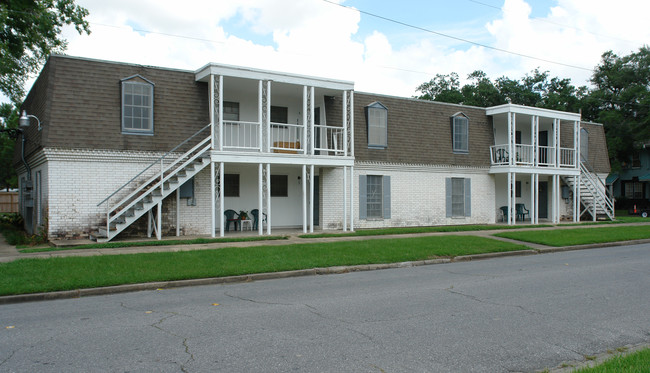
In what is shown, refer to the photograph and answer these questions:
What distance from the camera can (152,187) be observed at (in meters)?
16.2

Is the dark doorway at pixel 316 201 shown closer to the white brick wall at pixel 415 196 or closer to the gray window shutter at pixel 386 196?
the white brick wall at pixel 415 196

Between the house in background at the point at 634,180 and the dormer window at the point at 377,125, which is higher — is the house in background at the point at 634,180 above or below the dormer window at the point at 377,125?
below

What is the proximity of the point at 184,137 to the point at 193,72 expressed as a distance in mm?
2416

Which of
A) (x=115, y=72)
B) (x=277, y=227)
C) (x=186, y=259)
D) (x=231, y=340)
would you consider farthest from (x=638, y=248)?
(x=115, y=72)

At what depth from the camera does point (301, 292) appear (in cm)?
930

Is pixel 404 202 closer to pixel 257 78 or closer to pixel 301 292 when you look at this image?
pixel 257 78

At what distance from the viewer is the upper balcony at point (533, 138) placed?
81.0ft

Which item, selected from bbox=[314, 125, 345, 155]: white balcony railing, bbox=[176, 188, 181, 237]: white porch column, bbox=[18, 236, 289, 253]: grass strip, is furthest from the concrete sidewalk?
bbox=[314, 125, 345, 155]: white balcony railing

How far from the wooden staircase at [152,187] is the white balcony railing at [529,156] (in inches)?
571

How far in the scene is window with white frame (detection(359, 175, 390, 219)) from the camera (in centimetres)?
2167

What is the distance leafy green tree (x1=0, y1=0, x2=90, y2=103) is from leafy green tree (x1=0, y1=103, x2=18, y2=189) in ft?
64.6

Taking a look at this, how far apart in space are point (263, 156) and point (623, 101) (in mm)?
35743

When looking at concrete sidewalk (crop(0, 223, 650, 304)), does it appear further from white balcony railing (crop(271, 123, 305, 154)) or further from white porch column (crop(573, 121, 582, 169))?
white porch column (crop(573, 121, 582, 169))

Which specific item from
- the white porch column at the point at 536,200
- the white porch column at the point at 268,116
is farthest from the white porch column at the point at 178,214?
the white porch column at the point at 536,200
